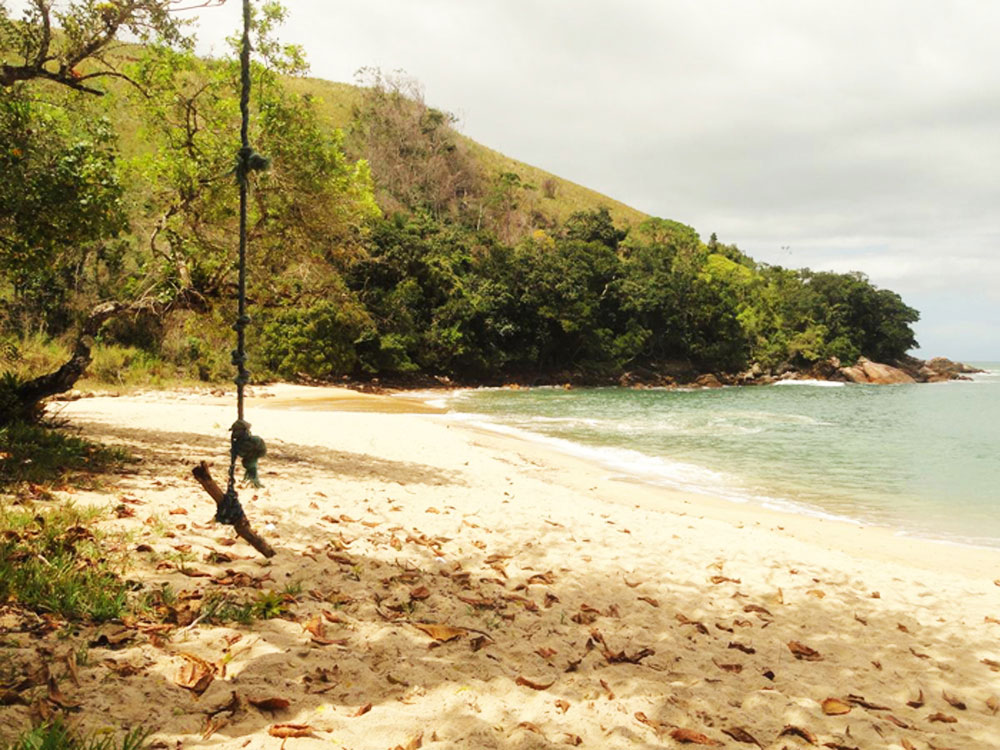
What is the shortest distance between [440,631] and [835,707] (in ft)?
7.66

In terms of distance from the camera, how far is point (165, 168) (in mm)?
9680

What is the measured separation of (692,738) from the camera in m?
2.94

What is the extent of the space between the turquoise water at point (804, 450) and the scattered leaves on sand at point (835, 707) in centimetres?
734

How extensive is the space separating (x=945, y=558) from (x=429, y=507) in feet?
22.0

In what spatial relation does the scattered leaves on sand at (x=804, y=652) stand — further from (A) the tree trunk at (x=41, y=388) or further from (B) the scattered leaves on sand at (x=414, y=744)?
(A) the tree trunk at (x=41, y=388)

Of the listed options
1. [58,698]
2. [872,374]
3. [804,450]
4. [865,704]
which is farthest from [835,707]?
[872,374]

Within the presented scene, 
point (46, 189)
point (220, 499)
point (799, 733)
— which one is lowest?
point (799, 733)

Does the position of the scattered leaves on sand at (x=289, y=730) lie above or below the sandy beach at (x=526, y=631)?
above

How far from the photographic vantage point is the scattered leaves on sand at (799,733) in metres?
3.13

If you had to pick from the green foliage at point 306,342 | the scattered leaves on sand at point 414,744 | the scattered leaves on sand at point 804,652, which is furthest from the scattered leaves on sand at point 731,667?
the green foliage at point 306,342

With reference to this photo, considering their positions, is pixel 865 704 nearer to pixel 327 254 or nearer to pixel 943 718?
pixel 943 718

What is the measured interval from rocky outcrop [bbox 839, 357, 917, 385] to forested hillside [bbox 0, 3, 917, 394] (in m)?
1.68

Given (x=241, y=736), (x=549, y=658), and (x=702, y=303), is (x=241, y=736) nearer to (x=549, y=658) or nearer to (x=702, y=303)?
(x=549, y=658)

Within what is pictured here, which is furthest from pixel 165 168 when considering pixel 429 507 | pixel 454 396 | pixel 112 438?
pixel 454 396
